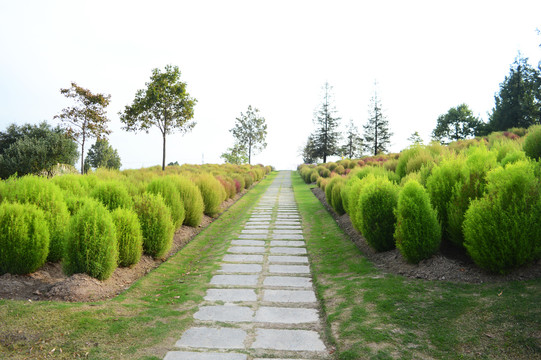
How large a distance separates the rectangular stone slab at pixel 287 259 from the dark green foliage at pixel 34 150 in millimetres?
25911

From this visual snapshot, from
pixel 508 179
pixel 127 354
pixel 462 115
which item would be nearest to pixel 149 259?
pixel 127 354

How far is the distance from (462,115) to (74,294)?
208 feet

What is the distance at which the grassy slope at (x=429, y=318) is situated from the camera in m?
3.02

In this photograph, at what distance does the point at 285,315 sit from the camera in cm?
389

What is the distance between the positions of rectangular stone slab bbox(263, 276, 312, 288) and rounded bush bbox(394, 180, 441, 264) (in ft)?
5.18

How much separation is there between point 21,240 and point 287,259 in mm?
4167

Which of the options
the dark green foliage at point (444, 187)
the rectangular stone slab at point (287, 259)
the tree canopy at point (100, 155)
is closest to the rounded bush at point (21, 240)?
the rectangular stone slab at point (287, 259)

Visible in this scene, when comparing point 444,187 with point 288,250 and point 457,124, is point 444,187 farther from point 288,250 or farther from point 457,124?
point 457,124

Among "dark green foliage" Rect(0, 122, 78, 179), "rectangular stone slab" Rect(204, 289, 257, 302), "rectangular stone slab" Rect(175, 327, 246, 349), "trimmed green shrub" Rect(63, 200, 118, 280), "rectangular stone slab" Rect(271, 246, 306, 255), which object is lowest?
"rectangular stone slab" Rect(175, 327, 246, 349)

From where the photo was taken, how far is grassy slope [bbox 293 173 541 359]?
3016mm

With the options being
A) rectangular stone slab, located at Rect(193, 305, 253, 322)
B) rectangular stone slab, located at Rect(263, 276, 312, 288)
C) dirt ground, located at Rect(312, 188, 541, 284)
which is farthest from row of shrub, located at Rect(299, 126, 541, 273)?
rectangular stone slab, located at Rect(193, 305, 253, 322)

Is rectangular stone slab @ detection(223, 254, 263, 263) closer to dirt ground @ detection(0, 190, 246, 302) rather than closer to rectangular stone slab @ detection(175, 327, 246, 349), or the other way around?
dirt ground @ detection(0, 190, 246, 302)

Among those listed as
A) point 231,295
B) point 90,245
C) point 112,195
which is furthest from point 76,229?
point 231,295

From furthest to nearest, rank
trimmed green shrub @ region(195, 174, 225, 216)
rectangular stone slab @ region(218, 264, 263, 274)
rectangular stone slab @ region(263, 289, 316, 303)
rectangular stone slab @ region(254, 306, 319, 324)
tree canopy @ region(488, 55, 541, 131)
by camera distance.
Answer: tree canopy @ region(488, 55, 541, 131), trimmed green shrub @ region(195, 174, 225, 216), rectangular stone slab @ region(218, 264, 263, 274), rectangular stone slab @ region(263, 289, 316, 303), rectangular stone slab @ region(254, 306, 319, 324)
